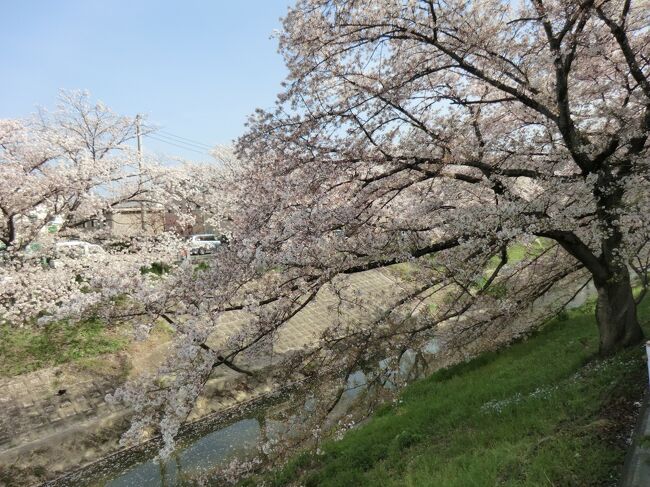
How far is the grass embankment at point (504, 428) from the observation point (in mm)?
4578

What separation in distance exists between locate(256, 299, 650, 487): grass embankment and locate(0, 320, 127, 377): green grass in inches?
334

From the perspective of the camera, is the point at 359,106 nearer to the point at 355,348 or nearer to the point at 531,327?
the point at 355,348

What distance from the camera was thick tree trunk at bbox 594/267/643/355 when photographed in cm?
717

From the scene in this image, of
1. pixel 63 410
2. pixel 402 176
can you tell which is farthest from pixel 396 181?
pixel 63 410

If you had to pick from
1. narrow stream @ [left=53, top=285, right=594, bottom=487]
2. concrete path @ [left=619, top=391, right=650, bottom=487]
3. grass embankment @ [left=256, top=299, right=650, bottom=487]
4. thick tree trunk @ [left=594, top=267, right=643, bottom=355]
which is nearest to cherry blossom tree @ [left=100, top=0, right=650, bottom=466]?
thick tree trunk @ [left=594, top=267, right=643, bottom=355]

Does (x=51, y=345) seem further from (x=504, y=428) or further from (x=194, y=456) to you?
(x=504, y=428)

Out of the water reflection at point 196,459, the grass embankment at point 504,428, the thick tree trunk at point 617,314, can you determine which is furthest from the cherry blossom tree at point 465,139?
the water reflection at point 196,459

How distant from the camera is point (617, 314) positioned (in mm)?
7332

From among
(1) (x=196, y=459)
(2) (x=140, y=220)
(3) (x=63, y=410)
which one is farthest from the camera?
(2) (x=140, y=220)

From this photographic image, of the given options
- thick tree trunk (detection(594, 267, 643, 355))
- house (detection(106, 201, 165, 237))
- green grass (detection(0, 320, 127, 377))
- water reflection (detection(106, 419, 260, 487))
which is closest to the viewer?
thick tree trunk (detection(594, 267, 643, 355))

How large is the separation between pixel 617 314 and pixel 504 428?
309 cm

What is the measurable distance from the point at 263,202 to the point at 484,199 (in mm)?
4774

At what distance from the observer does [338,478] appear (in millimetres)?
7059

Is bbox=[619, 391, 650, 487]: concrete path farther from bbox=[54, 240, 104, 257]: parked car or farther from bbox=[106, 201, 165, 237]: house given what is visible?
bbox=[106, 201, 165, 237]: house
